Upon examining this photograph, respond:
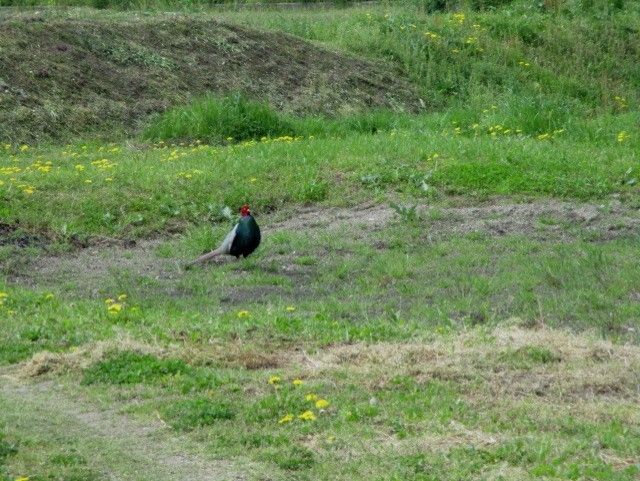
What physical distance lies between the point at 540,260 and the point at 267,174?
4.49 meters

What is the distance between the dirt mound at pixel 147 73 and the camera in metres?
18.1

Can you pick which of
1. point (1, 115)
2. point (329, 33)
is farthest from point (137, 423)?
point (329, 33)

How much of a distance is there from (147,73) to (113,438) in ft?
45.1

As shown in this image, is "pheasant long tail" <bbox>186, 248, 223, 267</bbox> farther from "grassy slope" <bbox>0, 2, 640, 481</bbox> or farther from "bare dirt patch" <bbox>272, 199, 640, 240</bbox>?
"bare dirt patch" <bbox>272, 199, 640, 240</bbox>

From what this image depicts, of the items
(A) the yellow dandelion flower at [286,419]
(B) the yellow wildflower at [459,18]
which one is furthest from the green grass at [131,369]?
(B) the yellow wildflower at [459,18]

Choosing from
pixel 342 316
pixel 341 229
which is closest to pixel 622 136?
pixel 341 229

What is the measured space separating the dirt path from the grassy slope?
1.4 inches

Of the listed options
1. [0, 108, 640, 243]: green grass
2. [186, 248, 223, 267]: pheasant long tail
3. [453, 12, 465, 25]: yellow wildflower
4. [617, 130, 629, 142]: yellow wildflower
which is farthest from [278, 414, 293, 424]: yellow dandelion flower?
[453, 12, 465, 25]: yellow wildflower

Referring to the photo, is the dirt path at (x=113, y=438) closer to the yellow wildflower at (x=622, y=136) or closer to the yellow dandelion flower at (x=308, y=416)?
the yellow dandelion flower at (x=308, y=416)

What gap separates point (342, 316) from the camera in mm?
9773

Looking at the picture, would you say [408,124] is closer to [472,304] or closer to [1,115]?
[1,115]

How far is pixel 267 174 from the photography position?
14.8 metres

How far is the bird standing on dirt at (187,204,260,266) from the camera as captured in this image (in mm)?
11349

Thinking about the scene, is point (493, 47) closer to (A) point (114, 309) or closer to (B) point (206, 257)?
(B) point (206, 257)
